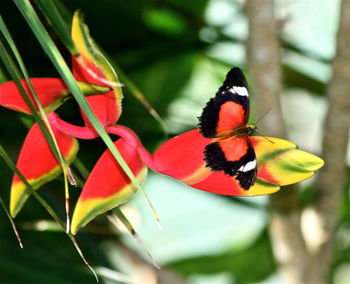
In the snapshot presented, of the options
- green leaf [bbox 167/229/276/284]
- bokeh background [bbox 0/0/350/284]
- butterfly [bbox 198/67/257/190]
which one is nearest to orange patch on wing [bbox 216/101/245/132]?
butterfly [bbox 198/67/257/190]

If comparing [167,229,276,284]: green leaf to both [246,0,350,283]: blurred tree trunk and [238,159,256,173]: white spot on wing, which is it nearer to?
[246,0,350,283]: blurred tree trunk

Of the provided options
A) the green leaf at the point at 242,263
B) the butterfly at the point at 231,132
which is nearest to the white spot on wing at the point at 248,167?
the butterfly at the point at 231,132

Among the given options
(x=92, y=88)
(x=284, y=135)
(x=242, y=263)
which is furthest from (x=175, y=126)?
(x=92, y=88)

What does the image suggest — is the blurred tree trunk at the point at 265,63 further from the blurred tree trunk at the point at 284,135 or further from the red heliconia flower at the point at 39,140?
the red heliconia flower at the point at 39,140

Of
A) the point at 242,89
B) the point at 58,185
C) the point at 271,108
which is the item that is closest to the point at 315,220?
the point at 271,108

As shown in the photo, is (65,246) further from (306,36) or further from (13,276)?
(306,36)

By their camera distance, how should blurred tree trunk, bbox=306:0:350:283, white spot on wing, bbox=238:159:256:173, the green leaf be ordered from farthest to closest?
the green leaf < blurred tree trunk, bbox=306:0:350:283 < white spot on wing, bbox=238:159:256:173

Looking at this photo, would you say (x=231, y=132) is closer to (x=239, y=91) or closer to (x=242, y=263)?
(x=239, y=91)
